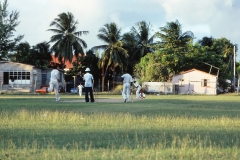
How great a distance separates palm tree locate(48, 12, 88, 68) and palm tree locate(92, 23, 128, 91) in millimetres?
3234

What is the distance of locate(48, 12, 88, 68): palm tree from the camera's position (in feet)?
233

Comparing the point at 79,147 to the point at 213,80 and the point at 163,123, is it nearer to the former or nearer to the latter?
the point at 163,123

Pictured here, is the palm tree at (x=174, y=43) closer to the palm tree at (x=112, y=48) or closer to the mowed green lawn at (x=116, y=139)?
the palm tree at (x=112, y=48)

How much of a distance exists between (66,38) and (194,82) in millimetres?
20628

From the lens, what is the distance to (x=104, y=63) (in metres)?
73.3

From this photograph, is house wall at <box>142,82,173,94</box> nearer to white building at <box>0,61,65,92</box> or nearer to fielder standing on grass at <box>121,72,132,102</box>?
white building at <box>0,61,65,92</box>

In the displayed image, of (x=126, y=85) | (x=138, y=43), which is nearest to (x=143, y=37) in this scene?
(x=138, y=43)

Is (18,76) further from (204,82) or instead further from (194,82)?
(204,82)

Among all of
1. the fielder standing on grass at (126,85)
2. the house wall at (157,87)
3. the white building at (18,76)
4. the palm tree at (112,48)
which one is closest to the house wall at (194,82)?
the house wall at (157,87)

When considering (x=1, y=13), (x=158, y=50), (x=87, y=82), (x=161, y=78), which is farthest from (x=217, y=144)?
(x=158, y=50)

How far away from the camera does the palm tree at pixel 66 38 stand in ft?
233

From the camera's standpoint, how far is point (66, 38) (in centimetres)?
7181

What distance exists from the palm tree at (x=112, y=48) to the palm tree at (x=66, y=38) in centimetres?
323

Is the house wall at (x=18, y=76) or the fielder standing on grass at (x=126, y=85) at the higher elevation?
the house wall at (x=18, y=76)
